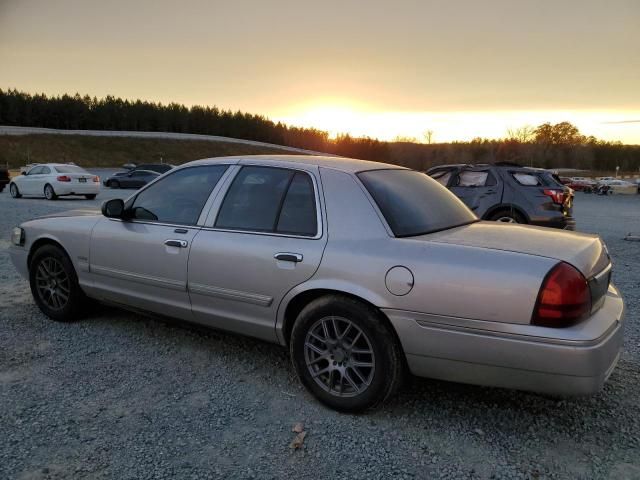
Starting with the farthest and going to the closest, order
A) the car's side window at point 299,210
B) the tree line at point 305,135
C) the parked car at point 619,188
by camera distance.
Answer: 1. the tree line at point 305,135
2. the parked car at point 619,188
3. the car's side window at point 299,210

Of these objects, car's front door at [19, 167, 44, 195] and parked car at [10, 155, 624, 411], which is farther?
car's front door at [19, 167, 44, 195]

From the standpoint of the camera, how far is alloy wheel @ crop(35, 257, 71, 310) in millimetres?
4613

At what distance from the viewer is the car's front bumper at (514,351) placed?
2512 mm

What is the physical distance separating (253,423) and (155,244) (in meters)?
1.61

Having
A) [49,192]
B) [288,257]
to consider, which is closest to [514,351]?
[288,257]

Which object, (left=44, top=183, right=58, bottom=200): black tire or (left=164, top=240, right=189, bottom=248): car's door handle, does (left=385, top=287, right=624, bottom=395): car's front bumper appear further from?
(left=44, top=183, right=58, bottom=200): black tire

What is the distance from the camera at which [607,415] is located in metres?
3.11

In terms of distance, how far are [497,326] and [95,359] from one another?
2944 millimetres

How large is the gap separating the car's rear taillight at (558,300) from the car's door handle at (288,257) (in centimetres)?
137

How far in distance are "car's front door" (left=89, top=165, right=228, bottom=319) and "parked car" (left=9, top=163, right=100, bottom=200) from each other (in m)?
16.6

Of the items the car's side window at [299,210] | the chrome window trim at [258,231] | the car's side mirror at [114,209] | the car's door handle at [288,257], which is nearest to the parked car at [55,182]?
the car's side mirror at [114,209]

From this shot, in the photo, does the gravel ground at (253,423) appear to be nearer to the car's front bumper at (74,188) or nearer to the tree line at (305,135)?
the car's front bumper at (74,188)

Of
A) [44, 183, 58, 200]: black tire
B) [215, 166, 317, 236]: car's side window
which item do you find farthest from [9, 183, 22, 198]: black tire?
[215, 166, 317, 236]: car's side window

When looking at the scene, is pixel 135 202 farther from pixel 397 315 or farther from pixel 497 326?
pixel 497 326
